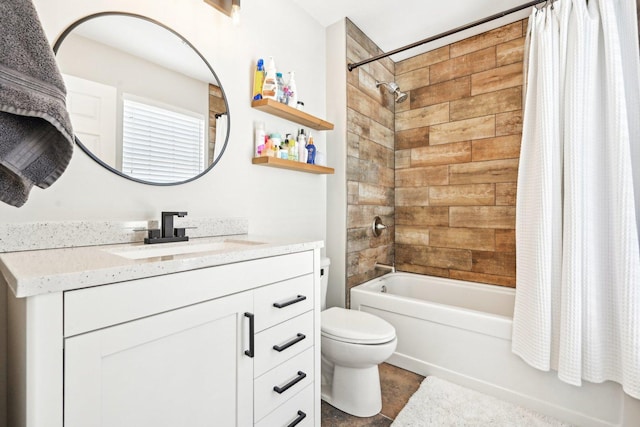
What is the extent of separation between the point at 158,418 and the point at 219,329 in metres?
0.24

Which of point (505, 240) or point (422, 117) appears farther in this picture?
point (422, 117)

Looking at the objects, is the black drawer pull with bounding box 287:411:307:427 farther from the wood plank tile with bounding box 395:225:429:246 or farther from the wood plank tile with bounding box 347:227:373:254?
the wood plank tile with bounding box 395:225:429:246

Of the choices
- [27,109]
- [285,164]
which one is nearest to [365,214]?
[285,164]

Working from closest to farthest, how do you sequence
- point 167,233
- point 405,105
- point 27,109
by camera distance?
1. point 27,109
2. point 167,233
3. point 405,105

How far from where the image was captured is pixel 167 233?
1217 millimetres

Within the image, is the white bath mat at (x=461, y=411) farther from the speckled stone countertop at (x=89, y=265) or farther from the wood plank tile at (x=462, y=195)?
the wood plank tile at (x=462, y=195)

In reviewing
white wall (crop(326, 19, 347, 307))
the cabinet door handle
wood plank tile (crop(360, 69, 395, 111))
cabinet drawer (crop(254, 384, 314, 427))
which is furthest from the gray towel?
wood plank tile (crop(360, 69, 395, 111))

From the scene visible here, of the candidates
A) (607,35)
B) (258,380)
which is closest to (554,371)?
(258,380)

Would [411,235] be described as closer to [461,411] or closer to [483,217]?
[483,217]

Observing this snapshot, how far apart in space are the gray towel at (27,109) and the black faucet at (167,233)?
18.3 inches

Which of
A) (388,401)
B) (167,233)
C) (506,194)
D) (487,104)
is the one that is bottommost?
(388,401)

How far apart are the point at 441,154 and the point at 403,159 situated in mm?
348

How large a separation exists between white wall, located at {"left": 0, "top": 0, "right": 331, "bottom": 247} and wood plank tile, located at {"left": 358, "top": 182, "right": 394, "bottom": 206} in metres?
0.31

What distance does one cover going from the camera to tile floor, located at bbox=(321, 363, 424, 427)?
1523 millimetres
